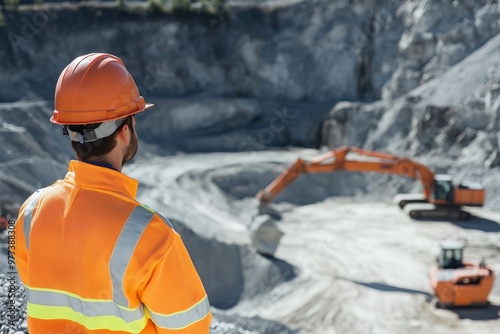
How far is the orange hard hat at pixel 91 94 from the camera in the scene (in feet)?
6.22

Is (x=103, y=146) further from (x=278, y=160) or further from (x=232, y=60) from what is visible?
(x=232, y=60)

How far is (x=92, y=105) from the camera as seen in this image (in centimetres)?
190

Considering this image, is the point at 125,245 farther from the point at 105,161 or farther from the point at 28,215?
the point at 28,215

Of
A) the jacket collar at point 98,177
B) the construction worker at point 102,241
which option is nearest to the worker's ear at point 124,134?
the construction worker at point 102,241

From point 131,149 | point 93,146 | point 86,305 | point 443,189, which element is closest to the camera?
point 86,305

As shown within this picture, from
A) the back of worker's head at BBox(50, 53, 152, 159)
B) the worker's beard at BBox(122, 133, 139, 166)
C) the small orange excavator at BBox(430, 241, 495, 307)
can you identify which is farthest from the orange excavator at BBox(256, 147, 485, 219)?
the back of worker's head at BBox(50, 53, 152, 159)

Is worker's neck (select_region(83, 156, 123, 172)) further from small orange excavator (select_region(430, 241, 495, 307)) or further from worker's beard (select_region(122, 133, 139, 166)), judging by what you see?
small orange excavator (select_region(430, 241, 495, 307))

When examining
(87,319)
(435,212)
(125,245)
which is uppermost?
(125,245)

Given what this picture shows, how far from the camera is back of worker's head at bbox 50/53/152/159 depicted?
6.21 ft

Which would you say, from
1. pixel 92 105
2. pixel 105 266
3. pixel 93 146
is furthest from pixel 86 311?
pixel 92 105

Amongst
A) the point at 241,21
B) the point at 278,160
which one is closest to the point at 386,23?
the point at 241,21

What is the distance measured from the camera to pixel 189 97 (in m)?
27.4

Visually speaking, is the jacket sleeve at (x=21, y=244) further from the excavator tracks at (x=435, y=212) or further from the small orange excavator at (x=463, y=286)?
the excavator tracks at (x=435, y=212)

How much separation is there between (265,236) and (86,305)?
31.4ft
